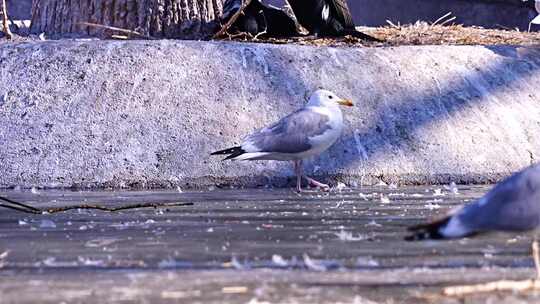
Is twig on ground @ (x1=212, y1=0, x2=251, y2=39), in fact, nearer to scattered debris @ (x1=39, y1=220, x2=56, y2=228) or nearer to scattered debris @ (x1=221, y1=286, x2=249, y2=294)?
scattered debris @ (x1=39, y1=220, x2=56, y2=228)

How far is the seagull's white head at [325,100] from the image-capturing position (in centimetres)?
1023

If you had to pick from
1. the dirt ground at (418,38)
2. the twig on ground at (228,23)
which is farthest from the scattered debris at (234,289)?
the twig on ground at (228,23)

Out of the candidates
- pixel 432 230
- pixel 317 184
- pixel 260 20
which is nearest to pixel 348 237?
pixel 432 230

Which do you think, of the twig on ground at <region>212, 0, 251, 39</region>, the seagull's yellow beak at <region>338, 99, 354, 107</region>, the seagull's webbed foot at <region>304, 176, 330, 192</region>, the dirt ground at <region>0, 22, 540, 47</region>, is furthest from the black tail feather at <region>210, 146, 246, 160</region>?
the twig on ground at <region>212, 0, 251, 39</region>

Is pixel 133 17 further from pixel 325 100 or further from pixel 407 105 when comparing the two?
pixel 407 105

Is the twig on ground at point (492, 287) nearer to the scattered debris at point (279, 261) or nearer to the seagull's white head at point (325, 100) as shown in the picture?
the scattered debris at point (279, 261)

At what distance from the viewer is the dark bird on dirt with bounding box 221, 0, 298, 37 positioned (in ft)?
42.8

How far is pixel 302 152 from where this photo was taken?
32.8ft

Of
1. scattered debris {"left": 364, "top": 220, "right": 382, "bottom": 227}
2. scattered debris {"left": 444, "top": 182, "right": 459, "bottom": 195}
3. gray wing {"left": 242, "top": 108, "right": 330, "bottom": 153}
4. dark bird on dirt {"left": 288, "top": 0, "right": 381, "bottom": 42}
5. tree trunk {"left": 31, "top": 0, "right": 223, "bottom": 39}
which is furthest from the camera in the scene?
dark bird on dirt {"left": 288, "top": 0, "right": 381, "bottom": 42}

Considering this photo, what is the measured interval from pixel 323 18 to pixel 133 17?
7.17 ft

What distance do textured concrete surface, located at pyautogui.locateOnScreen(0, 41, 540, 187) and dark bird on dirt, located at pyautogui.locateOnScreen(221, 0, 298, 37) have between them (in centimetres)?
162

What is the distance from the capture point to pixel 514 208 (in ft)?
14.6

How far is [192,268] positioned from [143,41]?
678 cm

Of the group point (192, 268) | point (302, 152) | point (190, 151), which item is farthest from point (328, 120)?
point (192, 268)
